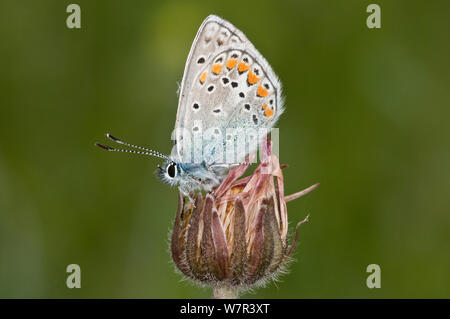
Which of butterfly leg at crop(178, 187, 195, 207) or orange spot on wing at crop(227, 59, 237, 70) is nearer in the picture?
butterfly leg at crop(178, 187, 195, 207)

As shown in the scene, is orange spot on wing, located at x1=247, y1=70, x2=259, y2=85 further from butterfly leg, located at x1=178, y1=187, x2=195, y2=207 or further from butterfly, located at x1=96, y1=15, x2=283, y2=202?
butterfly leg, located at x1=178, y1=187, x2=195, y2=207

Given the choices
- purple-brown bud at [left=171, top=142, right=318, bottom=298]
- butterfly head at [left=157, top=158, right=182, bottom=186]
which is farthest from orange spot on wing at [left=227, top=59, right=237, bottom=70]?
purple-brown bud at [left=171, top=142, right=318, bottom=298]

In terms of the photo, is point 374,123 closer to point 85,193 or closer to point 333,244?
point 333,244

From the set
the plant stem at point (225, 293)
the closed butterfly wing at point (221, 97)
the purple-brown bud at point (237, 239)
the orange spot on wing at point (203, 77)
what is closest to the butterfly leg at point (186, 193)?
the purple-brown bud at point (237, 239)

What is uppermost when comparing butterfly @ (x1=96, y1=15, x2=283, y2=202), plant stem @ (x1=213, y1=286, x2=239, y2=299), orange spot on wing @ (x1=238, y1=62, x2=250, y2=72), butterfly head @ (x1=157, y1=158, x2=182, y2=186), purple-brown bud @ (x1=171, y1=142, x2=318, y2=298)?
orange spot on wing @ (x1=238, y1=62, x2=250, y2=72)

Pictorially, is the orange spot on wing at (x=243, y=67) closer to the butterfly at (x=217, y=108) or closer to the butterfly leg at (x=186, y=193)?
the butterfly at (x=217, y=108)

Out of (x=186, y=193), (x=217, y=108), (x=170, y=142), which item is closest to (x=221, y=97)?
(x=217, y=108)

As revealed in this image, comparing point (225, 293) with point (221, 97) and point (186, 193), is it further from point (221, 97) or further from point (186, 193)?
point (221, 97)
